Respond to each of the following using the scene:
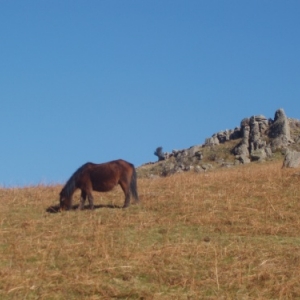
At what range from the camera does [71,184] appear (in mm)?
15477

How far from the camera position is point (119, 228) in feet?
39.1

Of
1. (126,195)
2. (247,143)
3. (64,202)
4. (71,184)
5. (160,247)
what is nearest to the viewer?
(160,247)

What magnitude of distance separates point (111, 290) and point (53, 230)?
163 inches

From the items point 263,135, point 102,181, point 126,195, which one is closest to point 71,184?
point 102,181

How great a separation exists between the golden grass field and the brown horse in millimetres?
528

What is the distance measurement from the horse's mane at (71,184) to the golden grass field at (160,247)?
653mm

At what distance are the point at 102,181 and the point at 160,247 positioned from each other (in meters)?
5.37

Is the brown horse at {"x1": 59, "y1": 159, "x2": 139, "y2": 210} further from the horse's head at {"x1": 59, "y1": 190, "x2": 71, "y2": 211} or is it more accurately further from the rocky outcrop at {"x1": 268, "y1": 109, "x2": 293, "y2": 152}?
the rocky outcrop at {"x1": 268, "y1": 109, "x2": 293, "y2": 152}

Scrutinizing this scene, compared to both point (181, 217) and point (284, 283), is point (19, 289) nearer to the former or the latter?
point (284, 283)

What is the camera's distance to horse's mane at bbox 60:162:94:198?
15.3 meters

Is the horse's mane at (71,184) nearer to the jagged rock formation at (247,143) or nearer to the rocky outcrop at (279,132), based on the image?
the jagged rock formation at (247,143)

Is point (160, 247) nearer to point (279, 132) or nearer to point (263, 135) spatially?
point (279, 132)

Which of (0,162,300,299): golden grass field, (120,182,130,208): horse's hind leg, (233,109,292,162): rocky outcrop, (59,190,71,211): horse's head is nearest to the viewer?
(0,162,300,299): golden grass field

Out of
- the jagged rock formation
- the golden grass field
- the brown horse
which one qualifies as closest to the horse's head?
the brown horse
